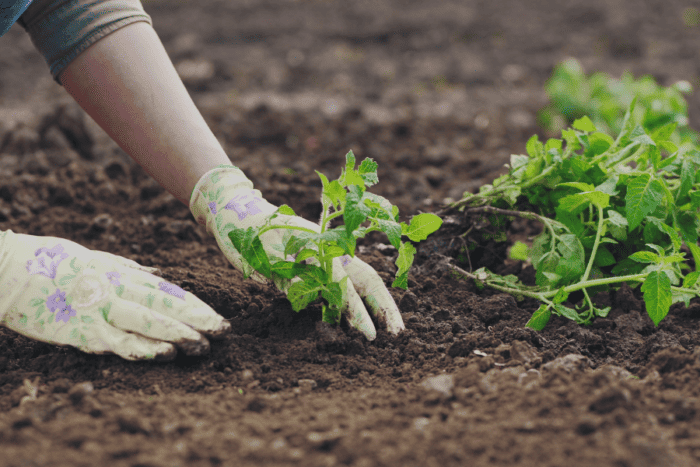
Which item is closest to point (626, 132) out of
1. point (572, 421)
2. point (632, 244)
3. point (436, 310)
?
point (632, 244)

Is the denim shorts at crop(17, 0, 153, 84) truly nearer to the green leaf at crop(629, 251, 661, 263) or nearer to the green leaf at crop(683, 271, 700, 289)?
the green leaf at crop(629, 251, 661, 263)

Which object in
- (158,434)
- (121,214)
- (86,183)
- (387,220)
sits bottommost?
(158,434)

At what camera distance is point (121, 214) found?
3.00m

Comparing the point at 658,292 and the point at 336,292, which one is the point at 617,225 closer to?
the point at 658,292

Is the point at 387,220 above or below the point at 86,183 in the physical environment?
below

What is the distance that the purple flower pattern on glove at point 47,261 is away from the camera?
67.2 inches

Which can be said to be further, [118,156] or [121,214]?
[118,156]

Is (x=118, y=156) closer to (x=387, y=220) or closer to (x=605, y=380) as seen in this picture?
(x=387, y=220)

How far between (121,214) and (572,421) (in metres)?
2.55

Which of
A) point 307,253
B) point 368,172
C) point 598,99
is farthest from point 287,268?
point 598,99

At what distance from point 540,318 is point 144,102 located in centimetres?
154

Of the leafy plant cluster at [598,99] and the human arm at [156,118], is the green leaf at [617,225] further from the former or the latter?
the leafy plant cluster at [598,99]

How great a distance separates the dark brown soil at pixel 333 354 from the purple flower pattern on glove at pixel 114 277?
23cm

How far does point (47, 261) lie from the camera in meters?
1.73
